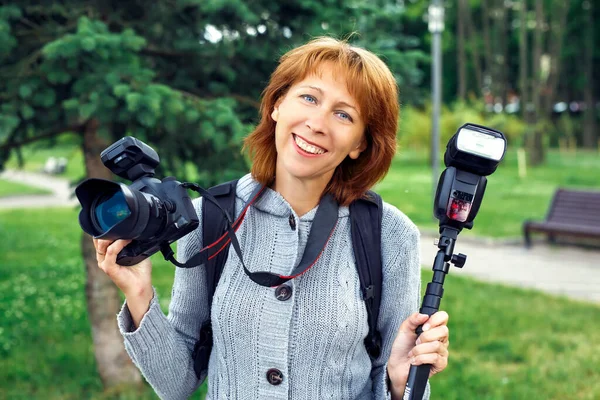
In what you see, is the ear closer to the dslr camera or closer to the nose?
the nose

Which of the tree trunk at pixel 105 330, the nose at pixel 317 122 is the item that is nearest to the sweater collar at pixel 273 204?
the nose at pixel 317 122

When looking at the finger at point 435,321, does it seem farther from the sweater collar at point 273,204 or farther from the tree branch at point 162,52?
the tree branch at point 162,52

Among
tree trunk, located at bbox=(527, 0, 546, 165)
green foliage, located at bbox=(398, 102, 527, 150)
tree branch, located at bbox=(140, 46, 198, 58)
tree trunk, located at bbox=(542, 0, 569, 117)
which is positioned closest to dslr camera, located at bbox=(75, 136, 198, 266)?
tree branch, located at bbox=(140, 46, 198, 58)

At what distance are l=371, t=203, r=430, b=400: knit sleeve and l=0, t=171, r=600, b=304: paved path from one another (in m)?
5.73

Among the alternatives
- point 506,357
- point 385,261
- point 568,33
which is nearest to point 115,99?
point 385,261

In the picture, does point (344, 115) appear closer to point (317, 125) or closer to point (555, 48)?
point (317, 125)

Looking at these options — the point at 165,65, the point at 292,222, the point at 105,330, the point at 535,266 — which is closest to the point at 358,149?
the point at 292,222

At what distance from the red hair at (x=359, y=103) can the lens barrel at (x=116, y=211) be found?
20.1 inches

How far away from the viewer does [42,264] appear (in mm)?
8789

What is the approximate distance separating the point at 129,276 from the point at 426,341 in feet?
2.44

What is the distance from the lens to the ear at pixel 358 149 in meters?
2.21

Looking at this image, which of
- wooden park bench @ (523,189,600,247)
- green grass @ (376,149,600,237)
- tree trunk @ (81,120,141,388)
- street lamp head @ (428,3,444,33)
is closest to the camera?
tree trunk @ (81,120,141,388)

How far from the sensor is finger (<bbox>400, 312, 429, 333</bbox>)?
6.11 ft

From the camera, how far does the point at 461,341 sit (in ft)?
19.1
